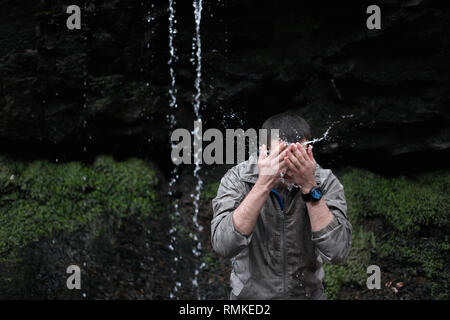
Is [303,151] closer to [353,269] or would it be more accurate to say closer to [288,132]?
[288,132]

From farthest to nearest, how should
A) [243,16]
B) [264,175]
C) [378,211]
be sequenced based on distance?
[243,16], [378,211], [264,175]

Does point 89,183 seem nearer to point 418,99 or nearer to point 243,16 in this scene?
point 243,16

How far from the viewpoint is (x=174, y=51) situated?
682 cm

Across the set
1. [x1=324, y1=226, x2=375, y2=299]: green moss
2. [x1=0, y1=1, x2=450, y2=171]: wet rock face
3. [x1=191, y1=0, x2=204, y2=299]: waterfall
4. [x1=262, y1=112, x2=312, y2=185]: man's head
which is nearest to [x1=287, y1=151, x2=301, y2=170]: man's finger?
[x1=262, y1=112, x2=312, y2=185]: man's head

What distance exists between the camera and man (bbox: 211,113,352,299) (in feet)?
6.52

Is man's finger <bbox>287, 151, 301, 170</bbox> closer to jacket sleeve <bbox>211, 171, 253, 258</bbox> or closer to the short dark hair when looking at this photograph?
the short dark hair

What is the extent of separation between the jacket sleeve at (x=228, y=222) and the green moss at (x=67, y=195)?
4.47 m

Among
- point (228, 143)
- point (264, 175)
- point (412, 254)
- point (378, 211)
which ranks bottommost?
point (412, 254)

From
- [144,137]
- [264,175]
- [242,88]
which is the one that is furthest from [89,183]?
[264,175]

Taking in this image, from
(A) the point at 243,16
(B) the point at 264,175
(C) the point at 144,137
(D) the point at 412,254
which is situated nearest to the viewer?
(B) the point at 264,175

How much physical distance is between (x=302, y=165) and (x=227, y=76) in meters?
5.07

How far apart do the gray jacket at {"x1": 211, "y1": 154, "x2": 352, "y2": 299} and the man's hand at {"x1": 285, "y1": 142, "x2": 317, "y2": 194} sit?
0.17m

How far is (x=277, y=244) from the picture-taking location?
219cm

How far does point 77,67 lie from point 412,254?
635 cm
